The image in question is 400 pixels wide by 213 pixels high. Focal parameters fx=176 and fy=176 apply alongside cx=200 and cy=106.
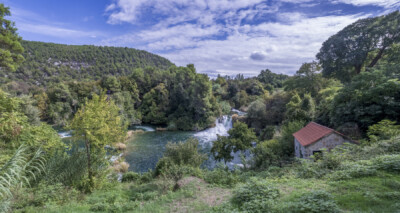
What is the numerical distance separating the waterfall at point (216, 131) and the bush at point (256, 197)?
855 inches

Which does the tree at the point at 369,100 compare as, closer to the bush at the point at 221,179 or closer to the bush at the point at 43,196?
the bush at the point at 221,179

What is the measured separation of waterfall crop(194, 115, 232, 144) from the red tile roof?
16.1 metres

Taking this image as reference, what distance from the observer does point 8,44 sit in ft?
33.1

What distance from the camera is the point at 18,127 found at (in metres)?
8.63

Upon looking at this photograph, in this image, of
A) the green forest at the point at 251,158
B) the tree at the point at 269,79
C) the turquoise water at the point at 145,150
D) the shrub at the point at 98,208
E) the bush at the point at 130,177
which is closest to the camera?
the green forest at the point at 251,158

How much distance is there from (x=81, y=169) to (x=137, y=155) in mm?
12826

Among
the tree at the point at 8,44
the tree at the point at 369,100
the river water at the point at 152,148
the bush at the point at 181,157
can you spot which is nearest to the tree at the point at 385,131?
the tree at the point at 369,100

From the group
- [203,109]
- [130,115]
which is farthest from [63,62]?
[203,109]

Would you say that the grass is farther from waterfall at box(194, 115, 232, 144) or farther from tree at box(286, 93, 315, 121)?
waterfall at box(194, 115, 232, 144)

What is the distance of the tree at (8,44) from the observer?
957 cm

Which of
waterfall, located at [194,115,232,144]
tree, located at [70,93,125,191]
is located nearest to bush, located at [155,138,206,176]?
tree, located at [70,93,125,191]

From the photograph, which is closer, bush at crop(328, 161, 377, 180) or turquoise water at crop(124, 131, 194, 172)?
bush at crop(328, 161, 377, 180)

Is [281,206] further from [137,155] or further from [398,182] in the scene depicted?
[137,155]

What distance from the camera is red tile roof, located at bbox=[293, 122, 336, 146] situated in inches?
446
